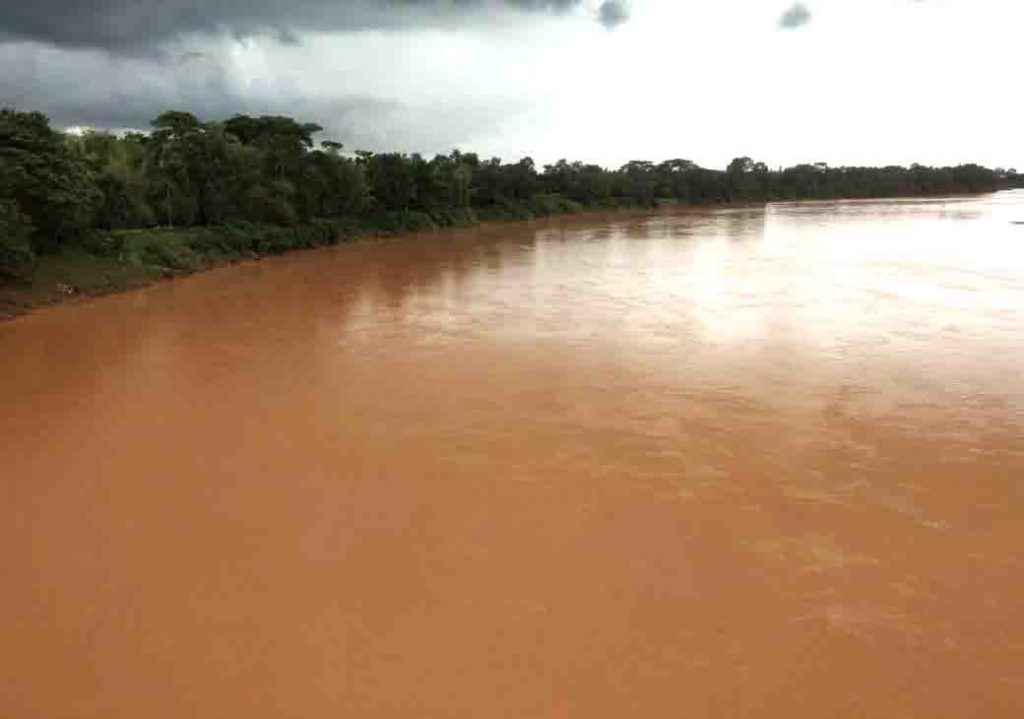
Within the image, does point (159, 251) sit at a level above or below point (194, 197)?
below

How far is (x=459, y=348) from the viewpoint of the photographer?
43.9 ft

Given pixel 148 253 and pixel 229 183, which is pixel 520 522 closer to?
pixel 148 253

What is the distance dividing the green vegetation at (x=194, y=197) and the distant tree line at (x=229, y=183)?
5 cm

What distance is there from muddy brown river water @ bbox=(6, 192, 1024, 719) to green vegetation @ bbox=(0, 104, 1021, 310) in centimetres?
540

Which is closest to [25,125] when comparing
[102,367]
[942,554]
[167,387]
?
[102,367]

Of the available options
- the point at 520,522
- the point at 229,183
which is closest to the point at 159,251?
the point at 229,183

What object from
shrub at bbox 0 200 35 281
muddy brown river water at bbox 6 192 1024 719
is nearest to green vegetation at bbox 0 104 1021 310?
shrub at bbox 0 200 35 281

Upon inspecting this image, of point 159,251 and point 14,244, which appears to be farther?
point 159,251

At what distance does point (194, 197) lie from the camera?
28.7m

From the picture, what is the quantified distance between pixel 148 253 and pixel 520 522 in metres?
20.0

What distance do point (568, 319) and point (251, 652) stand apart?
1163 cm

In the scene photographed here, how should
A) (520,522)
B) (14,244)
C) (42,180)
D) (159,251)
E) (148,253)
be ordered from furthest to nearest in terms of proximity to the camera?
(159,251)
(148,253)
(42,180)
(14,244)
(520,522)

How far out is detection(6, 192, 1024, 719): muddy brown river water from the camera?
4.50m

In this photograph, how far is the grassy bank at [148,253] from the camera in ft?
59.5
